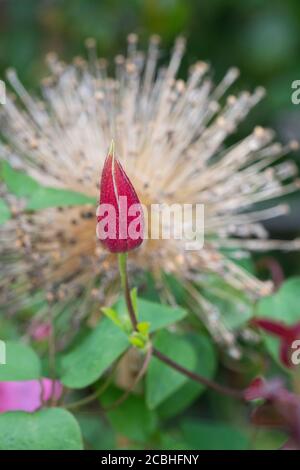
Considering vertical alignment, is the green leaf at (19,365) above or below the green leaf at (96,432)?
above

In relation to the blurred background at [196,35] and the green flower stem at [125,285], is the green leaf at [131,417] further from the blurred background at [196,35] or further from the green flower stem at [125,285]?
the blurred background at [196,35]

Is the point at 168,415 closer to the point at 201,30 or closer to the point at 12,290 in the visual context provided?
the point at 12,290

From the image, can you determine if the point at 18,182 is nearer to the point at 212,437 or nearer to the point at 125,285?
the point at 125,285

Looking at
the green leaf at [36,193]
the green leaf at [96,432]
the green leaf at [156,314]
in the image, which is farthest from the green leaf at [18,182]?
the green leaf at [96,432]

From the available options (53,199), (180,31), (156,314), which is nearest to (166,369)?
(156,314)

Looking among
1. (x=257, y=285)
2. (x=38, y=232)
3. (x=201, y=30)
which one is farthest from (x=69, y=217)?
(x=201, y=30)
